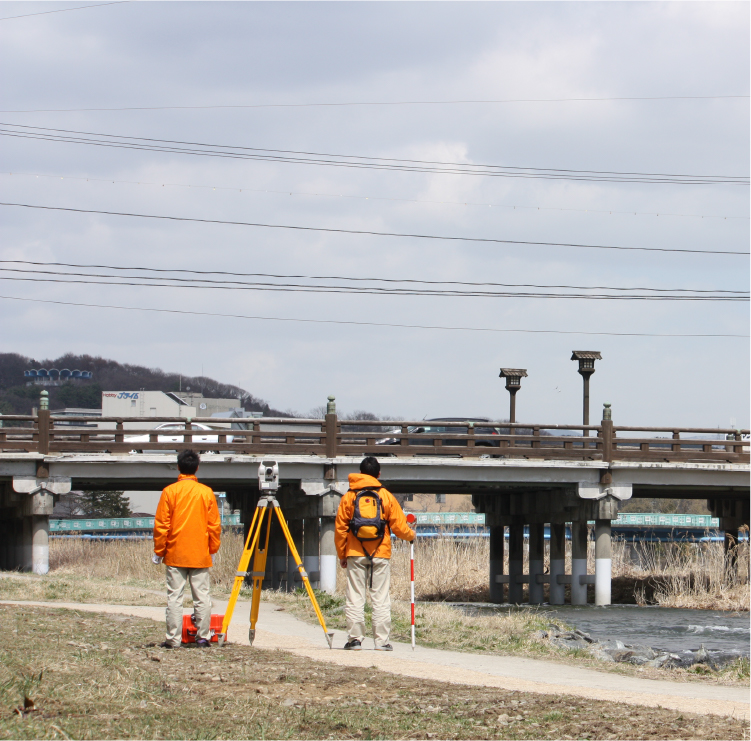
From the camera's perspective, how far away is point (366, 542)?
10578mm

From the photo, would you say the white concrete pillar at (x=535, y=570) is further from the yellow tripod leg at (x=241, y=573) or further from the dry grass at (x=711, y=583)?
the yellow tripod leg at (x=241, y=573)

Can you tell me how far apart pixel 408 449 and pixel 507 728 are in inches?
841

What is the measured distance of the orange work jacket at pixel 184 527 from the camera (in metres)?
9.77

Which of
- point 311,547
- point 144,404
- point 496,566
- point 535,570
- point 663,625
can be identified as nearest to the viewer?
point 663,625

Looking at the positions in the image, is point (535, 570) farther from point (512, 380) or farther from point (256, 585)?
point (256, 585)

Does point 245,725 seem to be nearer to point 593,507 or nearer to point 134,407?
point 593,507

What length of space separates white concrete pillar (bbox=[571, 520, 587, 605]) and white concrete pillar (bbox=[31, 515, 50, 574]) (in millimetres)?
13805

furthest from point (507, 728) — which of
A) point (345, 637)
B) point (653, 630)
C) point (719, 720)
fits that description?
point (653, 630)

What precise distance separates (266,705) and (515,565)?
1022 inches

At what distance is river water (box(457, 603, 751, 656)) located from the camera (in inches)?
712

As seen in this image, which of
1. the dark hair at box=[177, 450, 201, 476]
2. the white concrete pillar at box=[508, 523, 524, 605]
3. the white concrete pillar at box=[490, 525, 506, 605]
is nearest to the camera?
the dark hair at box=[177, 450, 201, 476]

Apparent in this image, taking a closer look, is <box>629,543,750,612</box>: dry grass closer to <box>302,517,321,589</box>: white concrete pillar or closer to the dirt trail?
<box>302,517,321,589</box>: white concrete pillar

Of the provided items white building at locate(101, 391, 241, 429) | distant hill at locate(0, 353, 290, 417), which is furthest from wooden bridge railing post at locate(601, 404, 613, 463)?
distant hill at locate(0, 353, 290, 417)

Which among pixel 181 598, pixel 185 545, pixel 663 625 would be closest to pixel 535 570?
pixel 663 625
